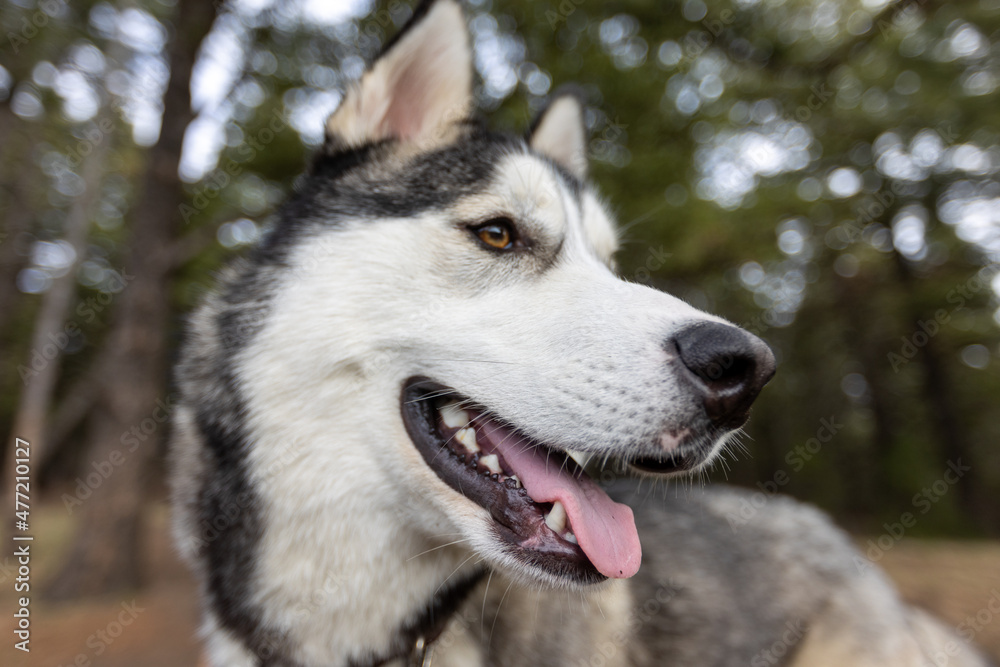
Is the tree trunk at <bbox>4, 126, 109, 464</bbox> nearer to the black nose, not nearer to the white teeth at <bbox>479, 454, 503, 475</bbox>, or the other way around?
the white teeth at <bbox>479, 454, 503, 475</bbox>

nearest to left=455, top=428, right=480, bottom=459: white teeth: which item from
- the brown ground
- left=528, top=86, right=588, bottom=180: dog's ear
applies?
left=528, top=86, right=588, bottom=180: dog's ear

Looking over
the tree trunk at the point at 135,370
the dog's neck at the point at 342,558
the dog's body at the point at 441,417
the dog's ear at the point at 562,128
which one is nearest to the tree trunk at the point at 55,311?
the tree trunk at the point at 135,370

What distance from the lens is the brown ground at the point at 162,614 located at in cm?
521

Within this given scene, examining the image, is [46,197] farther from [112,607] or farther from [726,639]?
[726,639]

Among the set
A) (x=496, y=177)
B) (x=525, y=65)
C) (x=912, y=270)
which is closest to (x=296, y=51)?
(x=525, y=65)

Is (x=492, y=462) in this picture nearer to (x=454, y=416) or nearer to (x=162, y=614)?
(x=454, y=416)

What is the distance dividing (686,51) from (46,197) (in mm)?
12690

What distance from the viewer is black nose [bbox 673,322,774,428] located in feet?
4.59

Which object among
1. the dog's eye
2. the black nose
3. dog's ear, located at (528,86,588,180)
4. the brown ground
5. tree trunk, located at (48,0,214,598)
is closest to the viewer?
the black nose

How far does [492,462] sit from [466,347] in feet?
1.21

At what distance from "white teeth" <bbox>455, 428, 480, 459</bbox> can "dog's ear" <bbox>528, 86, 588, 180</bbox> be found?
1.71m

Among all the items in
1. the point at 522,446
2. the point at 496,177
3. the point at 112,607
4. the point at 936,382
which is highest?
the point at 496,177

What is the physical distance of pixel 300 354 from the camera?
5.93ft

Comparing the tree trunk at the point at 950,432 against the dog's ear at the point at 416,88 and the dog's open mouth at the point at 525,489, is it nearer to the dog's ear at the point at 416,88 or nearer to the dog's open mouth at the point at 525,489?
the dog's ear at the point at 416,88
